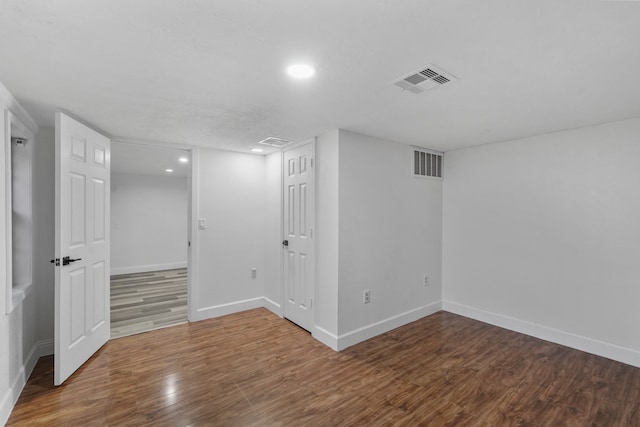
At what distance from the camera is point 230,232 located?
4035 mm

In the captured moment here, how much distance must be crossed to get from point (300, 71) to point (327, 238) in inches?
71.2

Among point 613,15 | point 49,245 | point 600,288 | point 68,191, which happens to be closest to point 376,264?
point 600,288

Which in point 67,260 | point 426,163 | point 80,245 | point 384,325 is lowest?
point 384,325

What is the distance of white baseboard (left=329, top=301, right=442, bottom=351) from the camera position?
3024 mm

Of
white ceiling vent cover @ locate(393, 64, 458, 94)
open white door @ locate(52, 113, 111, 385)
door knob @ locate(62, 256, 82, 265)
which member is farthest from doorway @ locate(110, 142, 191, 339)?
white ceiling vent cover @ locate(393, 64, 458, 94)

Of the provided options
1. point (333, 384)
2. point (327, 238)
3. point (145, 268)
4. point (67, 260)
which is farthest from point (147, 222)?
point (333, 384)

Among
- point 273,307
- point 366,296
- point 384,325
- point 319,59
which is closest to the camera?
point 319,59

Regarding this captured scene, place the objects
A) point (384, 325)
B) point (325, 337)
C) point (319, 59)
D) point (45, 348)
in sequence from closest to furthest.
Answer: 1. point (319, 59)
2. point (45, 348)
3. point (325, 337)
4. point (384, 325)

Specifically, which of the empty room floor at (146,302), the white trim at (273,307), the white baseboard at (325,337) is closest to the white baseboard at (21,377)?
the empty room floor at (146,302)

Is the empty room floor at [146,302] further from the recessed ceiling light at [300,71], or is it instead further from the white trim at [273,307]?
the recessed ceiling light at [300,71]

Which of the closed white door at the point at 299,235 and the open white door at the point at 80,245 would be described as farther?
the closed white door at the point at 299,235

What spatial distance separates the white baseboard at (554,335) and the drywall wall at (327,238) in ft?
6.68

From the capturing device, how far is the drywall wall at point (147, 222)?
6375 mm

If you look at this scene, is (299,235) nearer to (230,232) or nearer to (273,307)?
(230,232)
